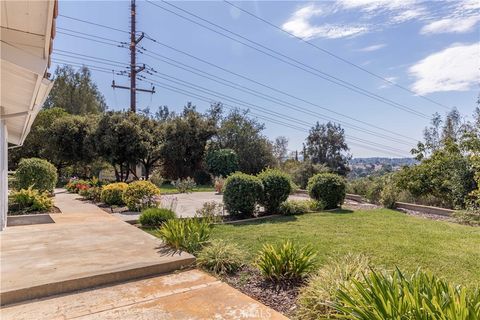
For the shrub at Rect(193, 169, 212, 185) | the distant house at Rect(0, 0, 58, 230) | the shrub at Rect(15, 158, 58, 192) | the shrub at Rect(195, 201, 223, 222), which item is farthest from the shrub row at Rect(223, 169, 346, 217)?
the shrub at Rect(193, 169, 212, 185)

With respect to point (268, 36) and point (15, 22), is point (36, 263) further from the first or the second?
point (268, 36)

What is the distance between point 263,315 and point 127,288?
183 centimetres

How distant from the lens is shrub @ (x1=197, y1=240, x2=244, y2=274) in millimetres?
4453

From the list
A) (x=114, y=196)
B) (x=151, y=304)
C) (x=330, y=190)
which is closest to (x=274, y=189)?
(x=330, y=190)

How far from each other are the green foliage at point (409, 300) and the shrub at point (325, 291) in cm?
29

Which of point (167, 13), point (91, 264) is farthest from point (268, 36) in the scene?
point (91, 264)

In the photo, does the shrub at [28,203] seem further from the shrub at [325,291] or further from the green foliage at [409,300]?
the green foliage at [409,300]

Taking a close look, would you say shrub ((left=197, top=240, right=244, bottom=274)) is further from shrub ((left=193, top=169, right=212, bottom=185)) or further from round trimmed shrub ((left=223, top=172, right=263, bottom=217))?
shrub ((left=193, top=169, right=212, bottom=185))

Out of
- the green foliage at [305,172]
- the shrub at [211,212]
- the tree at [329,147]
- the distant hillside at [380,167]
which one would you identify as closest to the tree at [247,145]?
the green foliage at [305,172]

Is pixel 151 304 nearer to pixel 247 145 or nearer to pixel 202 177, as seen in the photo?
pixel 202 177

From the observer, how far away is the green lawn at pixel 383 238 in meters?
4.87

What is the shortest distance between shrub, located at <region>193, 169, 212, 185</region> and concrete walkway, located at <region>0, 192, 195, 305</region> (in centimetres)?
1769

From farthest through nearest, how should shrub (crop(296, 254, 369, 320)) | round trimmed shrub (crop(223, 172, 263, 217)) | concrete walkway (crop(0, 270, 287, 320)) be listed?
round trimmed shrub (crop(223, 172, 263, 217))
concrete walkway (crop(0, 270, 287, 320))
shrub (crop(296, 254, 369, 320))

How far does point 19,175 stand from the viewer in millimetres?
11117
